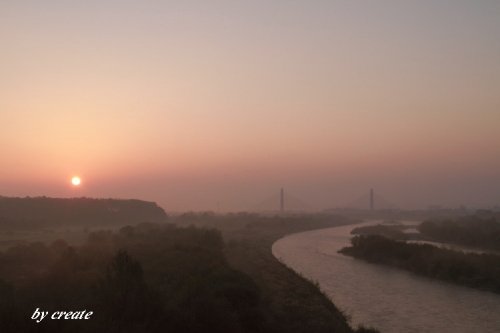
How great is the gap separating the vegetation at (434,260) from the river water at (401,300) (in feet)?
4.24

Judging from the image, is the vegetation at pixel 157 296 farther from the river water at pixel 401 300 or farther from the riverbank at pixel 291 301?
the river water at pixel 401 300

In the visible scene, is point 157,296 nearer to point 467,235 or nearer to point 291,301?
point 291,301

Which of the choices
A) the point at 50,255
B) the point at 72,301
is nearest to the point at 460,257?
the point at 50,255

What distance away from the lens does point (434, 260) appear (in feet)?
140

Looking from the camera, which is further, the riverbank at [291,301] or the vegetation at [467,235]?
the vegetation at [467,235]

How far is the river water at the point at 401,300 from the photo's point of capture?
24.8 m

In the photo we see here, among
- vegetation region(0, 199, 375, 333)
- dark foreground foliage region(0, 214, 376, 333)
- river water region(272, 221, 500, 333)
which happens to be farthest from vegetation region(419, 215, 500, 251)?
dark foreground foliage region(0, 214, 376, 333)

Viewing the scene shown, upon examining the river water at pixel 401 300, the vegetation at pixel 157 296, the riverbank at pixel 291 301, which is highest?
the vegetation at pixel 157 296

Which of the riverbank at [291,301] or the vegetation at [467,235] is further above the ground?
the riverbank at [291,301]

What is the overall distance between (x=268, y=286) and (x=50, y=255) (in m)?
17.2

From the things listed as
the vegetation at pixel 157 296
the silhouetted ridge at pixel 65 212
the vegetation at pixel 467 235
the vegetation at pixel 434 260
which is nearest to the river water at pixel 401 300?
the vegetation at pixel 434 260

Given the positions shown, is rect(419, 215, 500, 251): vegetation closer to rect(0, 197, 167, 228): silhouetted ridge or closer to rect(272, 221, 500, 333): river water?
rect(272, 221, 500, 333): river water

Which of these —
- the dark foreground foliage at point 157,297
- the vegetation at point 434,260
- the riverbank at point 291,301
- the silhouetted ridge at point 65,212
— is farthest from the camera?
the silhouetted ridge at point 65,212

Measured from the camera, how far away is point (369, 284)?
3656 centimetres
